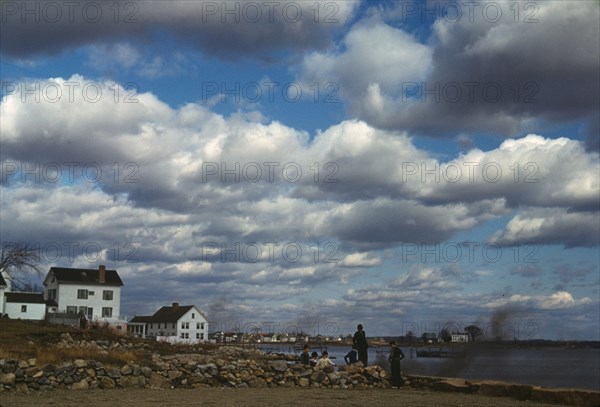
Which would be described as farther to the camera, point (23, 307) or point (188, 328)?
point (188, 328)

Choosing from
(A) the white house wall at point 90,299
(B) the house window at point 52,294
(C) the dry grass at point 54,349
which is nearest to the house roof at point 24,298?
(A) the white house wall at point 90,299

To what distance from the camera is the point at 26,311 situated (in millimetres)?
76125

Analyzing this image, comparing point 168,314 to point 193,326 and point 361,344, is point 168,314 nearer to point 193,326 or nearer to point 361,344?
point 193,326

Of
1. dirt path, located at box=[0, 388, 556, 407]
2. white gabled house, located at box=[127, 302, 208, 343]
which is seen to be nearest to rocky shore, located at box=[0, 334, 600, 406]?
dirt path, located at box=[0, 388, 556, 407]

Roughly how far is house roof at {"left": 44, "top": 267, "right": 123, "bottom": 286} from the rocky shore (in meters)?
63.7

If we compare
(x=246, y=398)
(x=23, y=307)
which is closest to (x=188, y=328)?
(x=23, y=307)

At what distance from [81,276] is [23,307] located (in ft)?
37.5

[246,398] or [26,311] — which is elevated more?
[26,311]

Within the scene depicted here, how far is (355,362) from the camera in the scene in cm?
2797

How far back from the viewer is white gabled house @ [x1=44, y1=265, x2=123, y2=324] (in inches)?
3349

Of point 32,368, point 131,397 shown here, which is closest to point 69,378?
point 32,368

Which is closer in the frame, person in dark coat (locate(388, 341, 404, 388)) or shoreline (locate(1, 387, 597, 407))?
shoreline (locate(1, 387, 597, 407))

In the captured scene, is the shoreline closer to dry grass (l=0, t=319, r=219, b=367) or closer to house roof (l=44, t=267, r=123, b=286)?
dry grass (l=0, t=319, r=219, b=367)

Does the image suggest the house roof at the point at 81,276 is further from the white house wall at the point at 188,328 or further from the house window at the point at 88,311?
the white house wall at the point at 188,328
